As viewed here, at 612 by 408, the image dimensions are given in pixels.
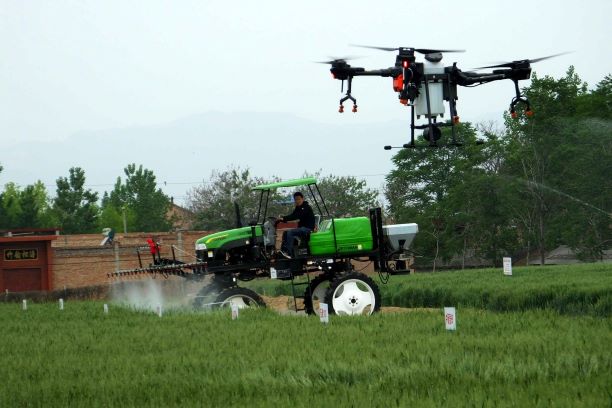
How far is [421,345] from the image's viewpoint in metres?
13.6

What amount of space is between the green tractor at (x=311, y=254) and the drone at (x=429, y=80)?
4.02 meters

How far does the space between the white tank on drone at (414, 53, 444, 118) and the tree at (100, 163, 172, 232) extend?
8449 cm

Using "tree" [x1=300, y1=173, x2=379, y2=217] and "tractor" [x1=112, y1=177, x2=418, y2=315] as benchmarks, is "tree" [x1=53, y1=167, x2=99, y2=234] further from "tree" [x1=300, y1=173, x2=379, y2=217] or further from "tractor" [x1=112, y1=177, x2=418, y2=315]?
"tractor" [x1=112, y1=177, x2=418, y2=315]

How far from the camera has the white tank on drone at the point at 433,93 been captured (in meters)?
18.0

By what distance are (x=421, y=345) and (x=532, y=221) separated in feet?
184

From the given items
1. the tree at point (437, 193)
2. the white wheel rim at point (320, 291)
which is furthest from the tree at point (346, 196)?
the white wheel rim at point (320, 291)

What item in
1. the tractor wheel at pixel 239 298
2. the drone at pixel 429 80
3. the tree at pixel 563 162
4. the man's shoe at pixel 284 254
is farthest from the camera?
the tree at pixel 563 162

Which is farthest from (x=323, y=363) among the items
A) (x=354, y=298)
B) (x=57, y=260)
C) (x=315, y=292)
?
(x=57, y=260)

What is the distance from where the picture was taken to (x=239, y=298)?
73.5ft

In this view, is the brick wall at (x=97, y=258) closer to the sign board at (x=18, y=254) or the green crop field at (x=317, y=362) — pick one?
the sign board at (x=18, y=254)

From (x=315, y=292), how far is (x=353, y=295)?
1.61 metres

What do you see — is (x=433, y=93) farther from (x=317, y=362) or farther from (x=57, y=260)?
(x=57, y=260)

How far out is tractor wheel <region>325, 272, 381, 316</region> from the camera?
21188 mm

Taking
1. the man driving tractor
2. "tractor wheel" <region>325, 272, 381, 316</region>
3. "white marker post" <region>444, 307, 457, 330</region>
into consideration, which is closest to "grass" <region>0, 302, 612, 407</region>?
"white marker post" <region>444, 307, 457, 330</region>
